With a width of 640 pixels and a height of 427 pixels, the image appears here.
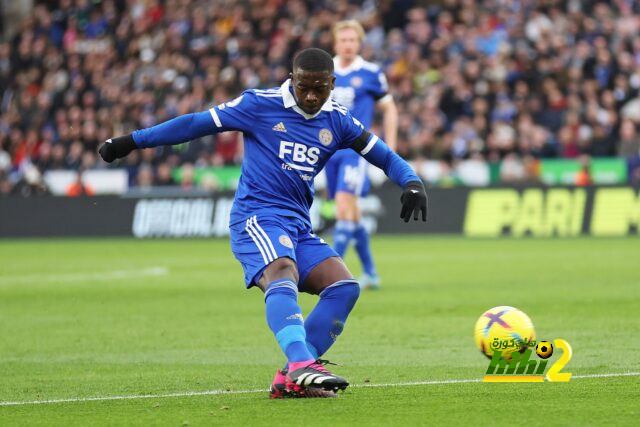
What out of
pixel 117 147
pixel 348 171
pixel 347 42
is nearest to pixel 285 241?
pixel 117 147

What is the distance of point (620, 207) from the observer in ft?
81.7

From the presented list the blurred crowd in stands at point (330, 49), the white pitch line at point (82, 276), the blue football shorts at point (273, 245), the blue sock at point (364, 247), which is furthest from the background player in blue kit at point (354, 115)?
the blurred crowd in stands at point (330, 49)

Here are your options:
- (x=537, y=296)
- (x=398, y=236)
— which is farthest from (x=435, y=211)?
(x=537, y=296)

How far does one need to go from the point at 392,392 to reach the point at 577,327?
389 centimetres

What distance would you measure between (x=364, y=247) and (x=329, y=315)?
708 centimetres

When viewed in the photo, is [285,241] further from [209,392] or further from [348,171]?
[348,171]

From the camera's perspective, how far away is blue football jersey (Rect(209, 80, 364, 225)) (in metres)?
7.36

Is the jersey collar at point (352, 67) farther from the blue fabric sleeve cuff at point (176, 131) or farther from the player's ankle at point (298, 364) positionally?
the player's ankle at point (298, 364)

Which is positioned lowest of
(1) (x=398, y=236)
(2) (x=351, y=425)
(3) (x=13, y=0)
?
(1) (x=398, y=236)

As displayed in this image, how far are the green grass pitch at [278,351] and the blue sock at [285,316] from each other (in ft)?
1.09

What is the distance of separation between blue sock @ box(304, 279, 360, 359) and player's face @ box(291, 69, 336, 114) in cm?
106

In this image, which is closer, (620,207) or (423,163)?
(620,207)

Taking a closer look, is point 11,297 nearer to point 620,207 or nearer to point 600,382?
point 600,382

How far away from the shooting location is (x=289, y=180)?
7.43 metres
